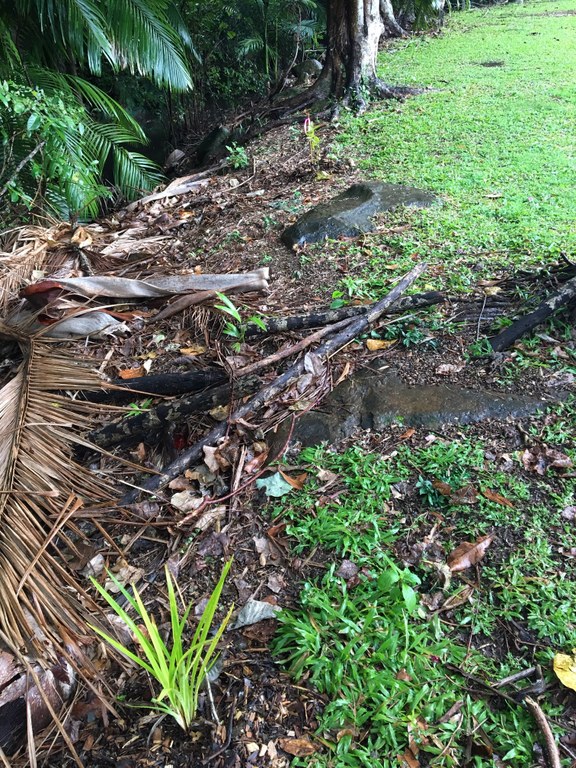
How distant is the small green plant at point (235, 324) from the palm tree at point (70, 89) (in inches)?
81.4

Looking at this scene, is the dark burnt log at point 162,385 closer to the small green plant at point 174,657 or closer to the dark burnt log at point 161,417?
the dark burnt log at point 161,417

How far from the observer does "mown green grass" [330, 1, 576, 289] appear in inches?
137

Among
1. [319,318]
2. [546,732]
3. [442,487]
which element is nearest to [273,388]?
[319,318]

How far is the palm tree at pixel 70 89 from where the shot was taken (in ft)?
12.8

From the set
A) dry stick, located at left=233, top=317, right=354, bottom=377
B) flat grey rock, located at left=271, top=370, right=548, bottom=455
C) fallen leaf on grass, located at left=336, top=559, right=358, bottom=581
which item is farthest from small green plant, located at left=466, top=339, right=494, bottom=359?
fallen leaf on grass, located at left=336, top=559, right=358, bottom=581

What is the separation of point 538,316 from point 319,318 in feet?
3.53

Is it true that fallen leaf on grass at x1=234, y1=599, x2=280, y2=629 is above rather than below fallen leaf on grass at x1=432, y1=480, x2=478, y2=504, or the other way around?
Answer: below

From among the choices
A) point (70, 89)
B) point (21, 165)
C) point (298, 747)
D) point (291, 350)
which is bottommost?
point (298, 747)

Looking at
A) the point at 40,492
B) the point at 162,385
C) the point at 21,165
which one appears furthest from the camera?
the point at 21,165

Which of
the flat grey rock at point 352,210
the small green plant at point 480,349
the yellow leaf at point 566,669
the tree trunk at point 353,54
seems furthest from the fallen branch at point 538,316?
the tree trunk at point 353,54

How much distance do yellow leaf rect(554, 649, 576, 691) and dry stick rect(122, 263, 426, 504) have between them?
1432 millimetres

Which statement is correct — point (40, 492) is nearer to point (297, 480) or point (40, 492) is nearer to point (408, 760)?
point (297, 480)

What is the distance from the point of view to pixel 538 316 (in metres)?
2.57

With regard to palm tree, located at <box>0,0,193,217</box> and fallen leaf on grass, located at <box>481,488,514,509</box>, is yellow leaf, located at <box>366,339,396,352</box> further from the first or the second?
palm tree, located at <box>0,0,193,217</box>
